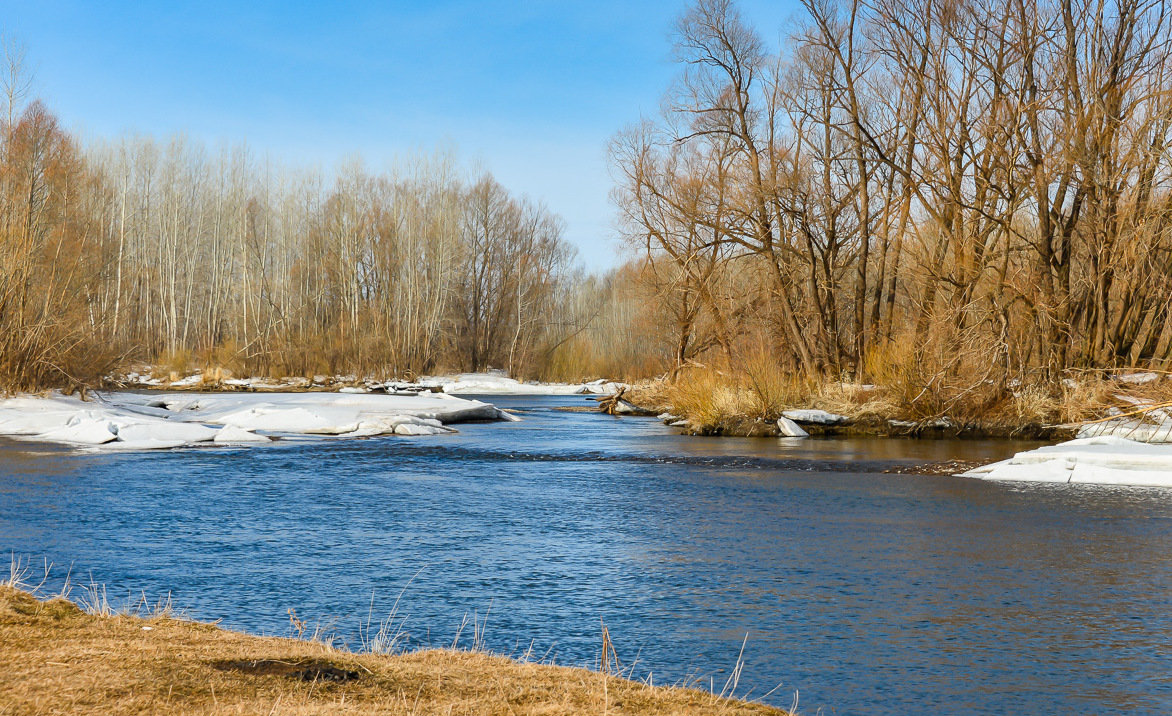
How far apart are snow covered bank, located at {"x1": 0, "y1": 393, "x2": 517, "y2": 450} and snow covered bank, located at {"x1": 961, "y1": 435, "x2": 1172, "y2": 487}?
1383 centimetres

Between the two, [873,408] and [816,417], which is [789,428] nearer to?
[816,417]

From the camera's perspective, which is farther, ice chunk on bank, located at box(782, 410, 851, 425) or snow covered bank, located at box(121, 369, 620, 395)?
snow covered bank, located at box(121, 369, 620, 395)

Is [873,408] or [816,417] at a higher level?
[873,408]

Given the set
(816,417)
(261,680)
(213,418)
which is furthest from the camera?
(213,418)

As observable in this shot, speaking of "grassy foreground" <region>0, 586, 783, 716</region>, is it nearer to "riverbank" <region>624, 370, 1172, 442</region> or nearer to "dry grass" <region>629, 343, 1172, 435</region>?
"dry grass" <region>629, 343, 1172, 435</region>

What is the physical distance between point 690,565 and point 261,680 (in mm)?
4873

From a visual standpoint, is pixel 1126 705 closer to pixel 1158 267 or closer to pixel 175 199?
pixel 1158 267

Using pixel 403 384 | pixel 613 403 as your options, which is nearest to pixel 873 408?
pixel 613 403

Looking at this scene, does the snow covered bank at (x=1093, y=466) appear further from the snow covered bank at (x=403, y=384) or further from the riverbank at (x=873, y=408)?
the snow covered bank at (x=403, y=384)

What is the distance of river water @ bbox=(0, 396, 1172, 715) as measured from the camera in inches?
221

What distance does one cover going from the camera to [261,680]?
4.14 m

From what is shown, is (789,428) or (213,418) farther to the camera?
(213,418)

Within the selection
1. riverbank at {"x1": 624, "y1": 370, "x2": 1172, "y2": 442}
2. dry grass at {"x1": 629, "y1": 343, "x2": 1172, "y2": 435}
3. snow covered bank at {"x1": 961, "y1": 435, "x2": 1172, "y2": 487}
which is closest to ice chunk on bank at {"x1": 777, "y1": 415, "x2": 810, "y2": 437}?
riverbank at {"x1": 624, "y1": 370, "x2": 1172, "y2": 442}

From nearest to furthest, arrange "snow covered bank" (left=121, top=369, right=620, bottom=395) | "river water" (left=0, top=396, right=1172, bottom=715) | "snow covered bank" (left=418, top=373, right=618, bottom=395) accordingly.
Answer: "river water" (left=0, top=396, right=1172, bottom=715) < "snow covered bank" (left=121, top=369, right=620, bottom=395) < "snow covered bank" (left=418, top=373, right=618, bottom=395)
